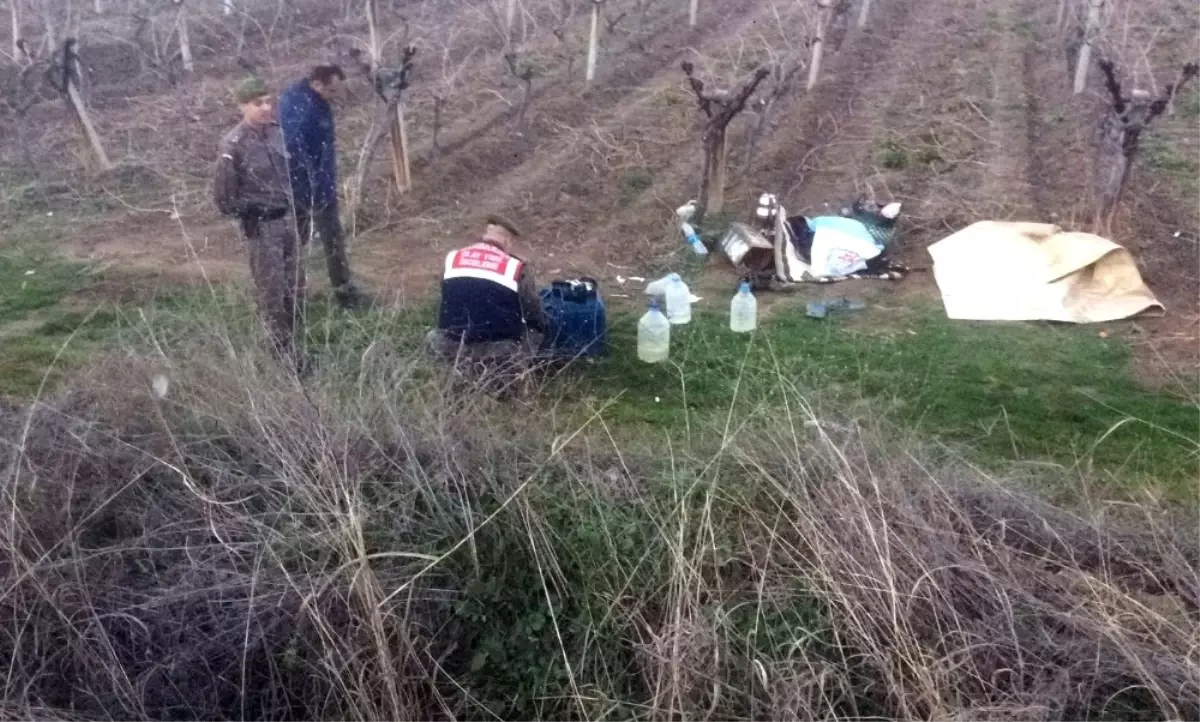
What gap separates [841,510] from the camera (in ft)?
10.7

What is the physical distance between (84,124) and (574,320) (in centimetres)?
512

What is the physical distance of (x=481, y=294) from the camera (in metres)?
4.98

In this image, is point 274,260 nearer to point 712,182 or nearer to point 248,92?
point 248,92

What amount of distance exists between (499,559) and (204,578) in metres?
0.93

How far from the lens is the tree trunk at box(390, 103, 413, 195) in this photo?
312 inches

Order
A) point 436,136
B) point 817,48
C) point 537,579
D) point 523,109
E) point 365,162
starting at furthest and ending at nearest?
point 817,48 < point 523,109 < point 436,136 < point 365,162 < point 537,579

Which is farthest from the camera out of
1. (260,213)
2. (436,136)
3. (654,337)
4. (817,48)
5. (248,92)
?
(817,48)

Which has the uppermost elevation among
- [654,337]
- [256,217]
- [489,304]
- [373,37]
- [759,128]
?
[373,37]

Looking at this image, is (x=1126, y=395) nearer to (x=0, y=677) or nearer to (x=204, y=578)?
(x=204, y=578)

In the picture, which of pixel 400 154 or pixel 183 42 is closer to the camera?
pixel 400 154

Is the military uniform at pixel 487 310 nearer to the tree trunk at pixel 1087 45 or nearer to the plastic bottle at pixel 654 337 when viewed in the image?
the plastic bottle at pixel 654 337

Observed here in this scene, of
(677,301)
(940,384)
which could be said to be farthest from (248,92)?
(940,384)

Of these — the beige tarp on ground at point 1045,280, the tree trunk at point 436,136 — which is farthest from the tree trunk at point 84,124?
the beige tarp on ground at point 1045,280

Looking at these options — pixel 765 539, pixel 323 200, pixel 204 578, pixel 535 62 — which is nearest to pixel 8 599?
→ pixel 204 578
